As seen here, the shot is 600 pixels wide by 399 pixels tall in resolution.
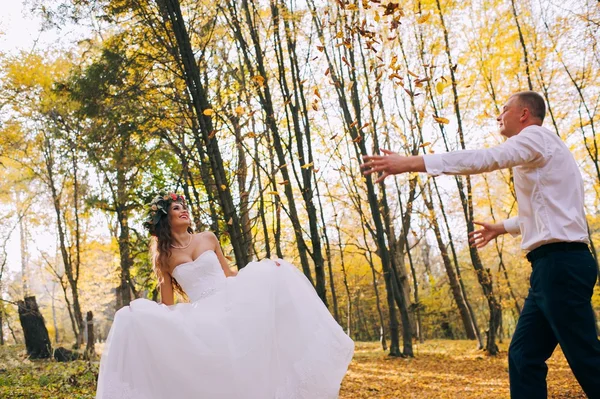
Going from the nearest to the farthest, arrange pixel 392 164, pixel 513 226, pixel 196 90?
pixel 392 164, pixel 513 226, pixel 196 90

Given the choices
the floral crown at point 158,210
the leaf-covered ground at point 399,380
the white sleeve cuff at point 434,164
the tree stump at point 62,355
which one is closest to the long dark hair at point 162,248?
the floral crown at point 158,210

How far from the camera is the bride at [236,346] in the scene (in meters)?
3.29

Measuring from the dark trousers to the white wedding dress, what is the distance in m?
1.30

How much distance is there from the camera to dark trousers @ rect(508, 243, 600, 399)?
2.69 m

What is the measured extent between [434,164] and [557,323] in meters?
1.17

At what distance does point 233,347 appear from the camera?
3436 millimetres

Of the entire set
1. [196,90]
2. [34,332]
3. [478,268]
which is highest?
[196,90]

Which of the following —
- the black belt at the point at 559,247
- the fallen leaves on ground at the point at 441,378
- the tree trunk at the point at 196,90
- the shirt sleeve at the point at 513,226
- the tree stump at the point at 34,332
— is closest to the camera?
the black belt at the point at 559,247

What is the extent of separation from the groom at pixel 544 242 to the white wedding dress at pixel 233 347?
1361mm

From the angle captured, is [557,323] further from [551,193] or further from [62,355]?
[62,355]

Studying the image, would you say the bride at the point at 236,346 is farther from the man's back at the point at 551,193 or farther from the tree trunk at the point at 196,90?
the tree trunk at the point at 196,90

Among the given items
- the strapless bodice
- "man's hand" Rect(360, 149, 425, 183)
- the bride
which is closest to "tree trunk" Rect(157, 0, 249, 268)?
the strapless bodice

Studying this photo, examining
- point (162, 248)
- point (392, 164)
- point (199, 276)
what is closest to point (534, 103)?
point (392, 164)

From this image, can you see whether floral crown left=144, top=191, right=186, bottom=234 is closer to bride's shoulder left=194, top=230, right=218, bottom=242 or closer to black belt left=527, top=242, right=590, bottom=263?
bride's shoulder left=194, top=230, right=218, bottom=242
